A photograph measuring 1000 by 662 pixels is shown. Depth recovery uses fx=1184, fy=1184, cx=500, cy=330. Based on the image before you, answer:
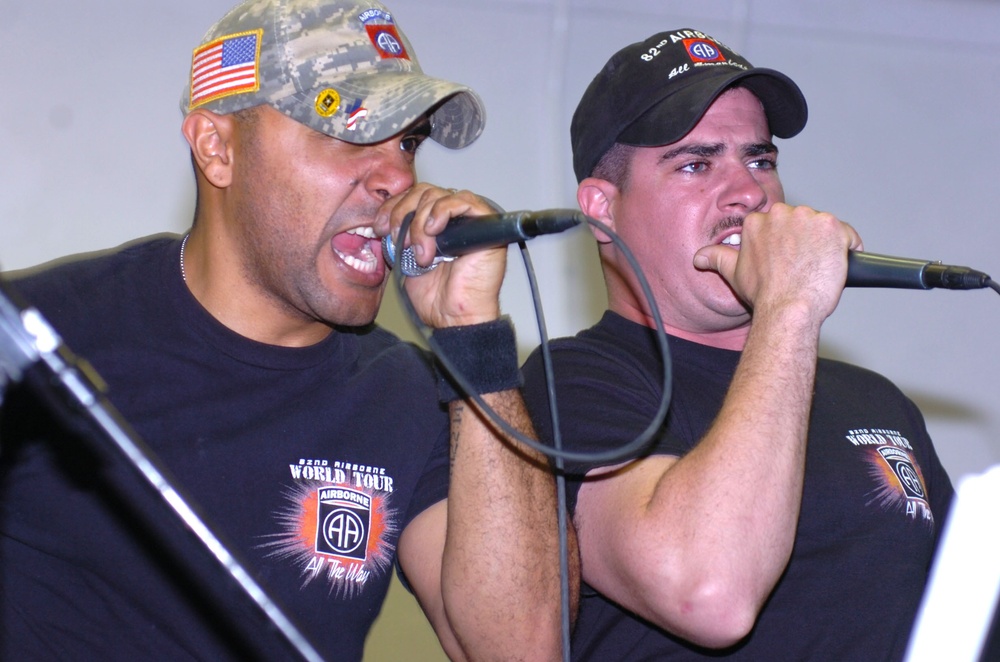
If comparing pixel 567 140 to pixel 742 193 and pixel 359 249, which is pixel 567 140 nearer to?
pixel 742 193

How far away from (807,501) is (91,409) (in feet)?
3.43

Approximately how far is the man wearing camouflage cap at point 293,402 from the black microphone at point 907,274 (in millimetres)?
445

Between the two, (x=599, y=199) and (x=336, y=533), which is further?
(x=599, y=199)

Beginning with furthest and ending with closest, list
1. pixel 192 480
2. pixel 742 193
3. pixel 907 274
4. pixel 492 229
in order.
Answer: pixel 742 193 < pixel 192 480 < pixel 907 274 < pixel 492 229

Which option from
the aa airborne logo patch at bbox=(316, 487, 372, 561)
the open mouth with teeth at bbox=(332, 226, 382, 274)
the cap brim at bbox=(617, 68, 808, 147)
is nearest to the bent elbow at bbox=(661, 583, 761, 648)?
the aa airborne logo patch at bbox=(316, 487, 372, 561)

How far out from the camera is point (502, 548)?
1471mm

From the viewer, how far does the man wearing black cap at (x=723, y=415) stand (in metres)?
1.36

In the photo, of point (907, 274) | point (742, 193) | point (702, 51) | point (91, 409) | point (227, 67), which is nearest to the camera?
point (91, 409)

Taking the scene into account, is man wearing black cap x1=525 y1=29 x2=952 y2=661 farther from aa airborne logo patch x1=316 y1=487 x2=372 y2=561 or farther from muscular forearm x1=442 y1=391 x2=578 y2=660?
aa airborne logo patch x1=316 y1=487 x2=372 y2=561

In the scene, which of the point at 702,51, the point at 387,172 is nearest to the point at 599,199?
the point at 702,51

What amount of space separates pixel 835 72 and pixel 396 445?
1770 mm

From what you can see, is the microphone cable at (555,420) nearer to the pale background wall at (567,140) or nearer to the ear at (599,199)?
the ear at (599,199)

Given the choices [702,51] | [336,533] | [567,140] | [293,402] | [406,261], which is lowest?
[336,533]

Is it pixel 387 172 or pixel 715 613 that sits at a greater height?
pixel 387 172
